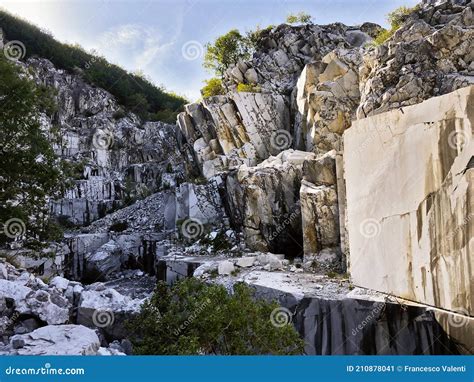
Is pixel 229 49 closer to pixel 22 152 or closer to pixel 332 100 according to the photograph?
pixel 332 100

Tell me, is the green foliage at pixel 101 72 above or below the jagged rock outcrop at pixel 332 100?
above

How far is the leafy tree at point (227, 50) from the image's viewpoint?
27.2 metres

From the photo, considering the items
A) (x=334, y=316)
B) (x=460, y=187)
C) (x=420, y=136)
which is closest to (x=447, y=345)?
(x=334, y=316)

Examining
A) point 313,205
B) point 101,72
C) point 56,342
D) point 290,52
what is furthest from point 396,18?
point 101,72

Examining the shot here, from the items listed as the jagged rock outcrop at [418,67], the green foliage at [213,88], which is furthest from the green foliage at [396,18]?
the green foliage at [213,88]

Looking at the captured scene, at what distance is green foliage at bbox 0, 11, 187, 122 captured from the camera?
38469mm

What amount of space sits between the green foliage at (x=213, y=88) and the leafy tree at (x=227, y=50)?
2.14 m

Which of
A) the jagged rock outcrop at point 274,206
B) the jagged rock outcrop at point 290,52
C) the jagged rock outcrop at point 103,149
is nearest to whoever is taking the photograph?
the jagged rock outcrop at point 274,206

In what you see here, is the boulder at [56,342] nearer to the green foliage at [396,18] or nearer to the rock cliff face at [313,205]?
the rock cliff face at [313,205]

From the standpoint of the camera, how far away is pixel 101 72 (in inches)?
1641

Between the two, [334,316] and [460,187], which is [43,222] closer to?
[334,316]

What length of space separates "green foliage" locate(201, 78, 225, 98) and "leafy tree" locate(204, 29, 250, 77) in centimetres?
214

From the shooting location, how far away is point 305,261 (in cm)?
1212

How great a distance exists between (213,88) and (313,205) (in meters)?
16.2
